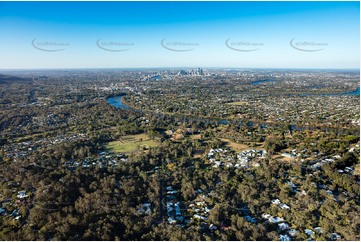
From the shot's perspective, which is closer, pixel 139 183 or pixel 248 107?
pixel 139 183

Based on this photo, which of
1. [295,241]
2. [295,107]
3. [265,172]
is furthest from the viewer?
[295,107]

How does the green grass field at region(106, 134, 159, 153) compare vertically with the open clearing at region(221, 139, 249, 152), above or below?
below

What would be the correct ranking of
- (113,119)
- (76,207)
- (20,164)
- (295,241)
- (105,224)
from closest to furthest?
1. (295,241)
2. (105,224)
3. (76,207)
4. (20,164)
5. (113,119)

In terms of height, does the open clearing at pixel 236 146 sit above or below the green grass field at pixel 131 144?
above

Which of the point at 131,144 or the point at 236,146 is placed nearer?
the point at 236,146

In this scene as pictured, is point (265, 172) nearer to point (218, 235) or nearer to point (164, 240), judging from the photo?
point (218, 235)

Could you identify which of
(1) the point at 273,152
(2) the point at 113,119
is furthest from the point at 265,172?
(2) the point at 113,119

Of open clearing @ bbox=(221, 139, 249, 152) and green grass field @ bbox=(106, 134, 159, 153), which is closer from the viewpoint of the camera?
open clearing @ bbox=(221, 139, 249, 152)

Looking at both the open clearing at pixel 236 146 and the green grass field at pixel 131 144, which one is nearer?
the open clearing at pixel 236 146
